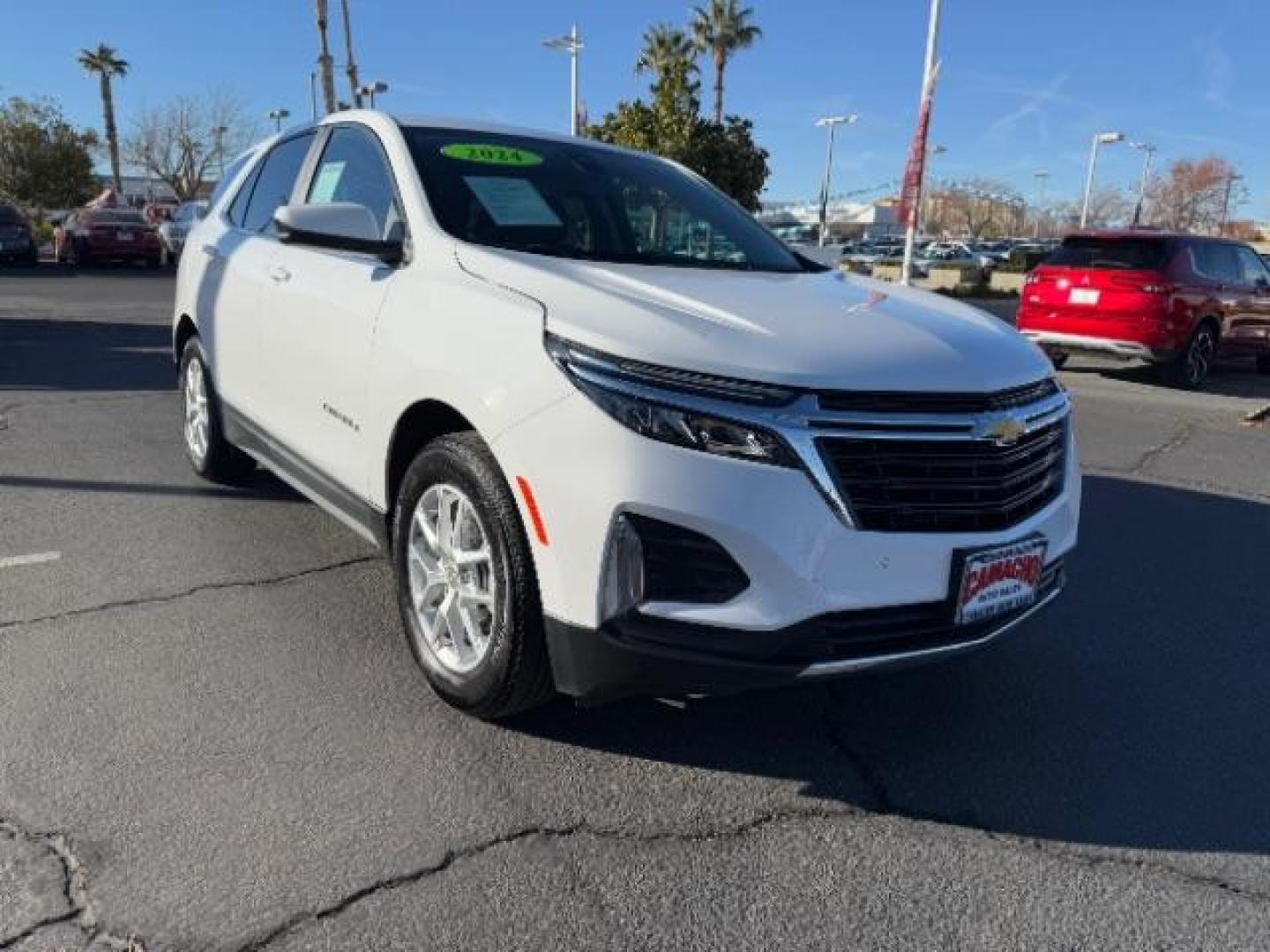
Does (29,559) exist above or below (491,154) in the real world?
below

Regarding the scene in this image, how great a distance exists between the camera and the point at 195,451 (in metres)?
5.47

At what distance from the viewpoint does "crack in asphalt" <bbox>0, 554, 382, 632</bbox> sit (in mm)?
3688

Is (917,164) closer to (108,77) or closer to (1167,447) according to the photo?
(1167,447)

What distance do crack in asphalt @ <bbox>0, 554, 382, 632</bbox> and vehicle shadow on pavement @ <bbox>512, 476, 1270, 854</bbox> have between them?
5.16ft

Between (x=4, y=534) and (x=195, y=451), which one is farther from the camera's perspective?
(x=195, y=451)

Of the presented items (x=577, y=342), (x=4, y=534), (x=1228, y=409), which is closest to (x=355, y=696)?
(x=577, y=342)

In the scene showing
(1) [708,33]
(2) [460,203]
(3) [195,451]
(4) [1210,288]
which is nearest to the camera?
(2) [460,203]

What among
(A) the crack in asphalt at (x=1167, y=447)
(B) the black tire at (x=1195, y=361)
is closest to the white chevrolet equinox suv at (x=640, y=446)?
(A) the crack in asphalt at (x=1167, y=447)

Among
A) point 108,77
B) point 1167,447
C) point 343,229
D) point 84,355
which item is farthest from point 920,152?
point 108,77

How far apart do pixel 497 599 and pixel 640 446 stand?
0.65 meters

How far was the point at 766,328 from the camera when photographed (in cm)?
272

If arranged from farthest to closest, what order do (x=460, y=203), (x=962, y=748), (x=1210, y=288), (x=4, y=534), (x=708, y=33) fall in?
(x=708, y=33) → (x=1210, y=288) → (x=4, y=534) → (x=460, y=203) → (x=962, y=748)

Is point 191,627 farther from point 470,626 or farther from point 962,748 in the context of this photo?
point 962,748

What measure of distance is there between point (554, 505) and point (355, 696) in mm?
1143
